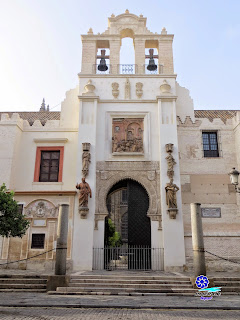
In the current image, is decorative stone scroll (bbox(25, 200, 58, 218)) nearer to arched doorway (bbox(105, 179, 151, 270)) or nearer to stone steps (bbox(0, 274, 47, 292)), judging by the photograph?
arched doorway (bbox(105, 179, 151, 270))

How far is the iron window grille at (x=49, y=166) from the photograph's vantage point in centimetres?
1723

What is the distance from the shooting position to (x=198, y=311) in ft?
24.5

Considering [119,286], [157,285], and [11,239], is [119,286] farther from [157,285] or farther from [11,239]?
[11,239]

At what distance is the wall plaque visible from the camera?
16.1 m

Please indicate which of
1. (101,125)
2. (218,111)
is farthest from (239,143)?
(101,125)

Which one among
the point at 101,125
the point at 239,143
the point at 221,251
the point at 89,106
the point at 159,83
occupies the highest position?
the point at 159,83

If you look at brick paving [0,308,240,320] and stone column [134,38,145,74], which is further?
stone column [134,38,145,74]

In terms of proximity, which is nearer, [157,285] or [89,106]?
[157,285]

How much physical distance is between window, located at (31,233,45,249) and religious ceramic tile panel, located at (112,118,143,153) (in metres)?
6.12

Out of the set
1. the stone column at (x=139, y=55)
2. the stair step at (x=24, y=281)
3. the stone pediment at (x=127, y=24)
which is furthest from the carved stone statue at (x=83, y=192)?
the stone pediment at (x=127, y=24)

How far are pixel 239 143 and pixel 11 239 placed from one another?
1366 centimetres

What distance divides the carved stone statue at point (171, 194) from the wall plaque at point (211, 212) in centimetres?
198

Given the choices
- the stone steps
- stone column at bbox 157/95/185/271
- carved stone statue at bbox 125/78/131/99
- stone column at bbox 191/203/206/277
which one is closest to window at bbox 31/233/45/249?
the stone steps

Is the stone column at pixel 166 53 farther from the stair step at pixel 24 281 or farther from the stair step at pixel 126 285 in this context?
the stair step at pixel 24 281
